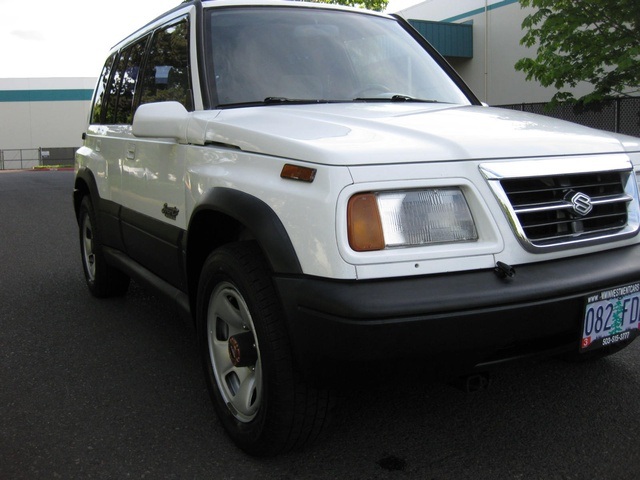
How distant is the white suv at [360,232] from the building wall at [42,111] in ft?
155

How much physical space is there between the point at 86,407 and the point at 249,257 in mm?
1318

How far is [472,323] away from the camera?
220cm

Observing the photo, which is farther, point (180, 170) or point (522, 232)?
point (180, 170)

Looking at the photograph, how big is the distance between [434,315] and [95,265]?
362cm

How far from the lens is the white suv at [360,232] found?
7.28 ft

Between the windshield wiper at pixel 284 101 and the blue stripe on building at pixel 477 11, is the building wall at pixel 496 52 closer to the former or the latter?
the blue stripe on building at pixel 477 11

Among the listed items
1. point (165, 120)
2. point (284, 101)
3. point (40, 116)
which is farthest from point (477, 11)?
point (40, 116)

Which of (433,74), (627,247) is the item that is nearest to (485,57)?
(433,74)

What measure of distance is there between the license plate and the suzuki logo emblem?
0.98 ft

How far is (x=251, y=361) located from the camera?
2713 mm

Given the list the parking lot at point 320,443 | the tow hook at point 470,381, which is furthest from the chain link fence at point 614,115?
the tow hook at point 470,381

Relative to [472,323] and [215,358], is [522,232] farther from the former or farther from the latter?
[215,358]

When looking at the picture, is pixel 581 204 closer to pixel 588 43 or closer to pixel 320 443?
pixel 320 443

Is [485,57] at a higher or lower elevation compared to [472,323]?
higher
